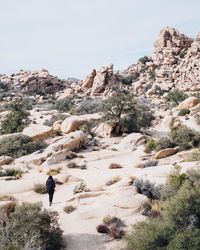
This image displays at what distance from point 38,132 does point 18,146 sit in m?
3.41

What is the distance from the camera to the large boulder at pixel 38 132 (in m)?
35.7

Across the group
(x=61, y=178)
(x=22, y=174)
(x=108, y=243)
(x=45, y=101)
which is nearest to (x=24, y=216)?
(x=108, y=243)

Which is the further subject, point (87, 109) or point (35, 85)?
point (35, 85)

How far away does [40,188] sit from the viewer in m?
22.5

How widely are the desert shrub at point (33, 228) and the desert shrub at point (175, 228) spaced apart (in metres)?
2.94

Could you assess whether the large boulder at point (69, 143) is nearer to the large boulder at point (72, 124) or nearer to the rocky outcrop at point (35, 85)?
the large boulder at point (72, 124)

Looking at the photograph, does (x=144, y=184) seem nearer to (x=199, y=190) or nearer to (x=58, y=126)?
(x=199, y=190)

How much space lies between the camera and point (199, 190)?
15336 millimetres

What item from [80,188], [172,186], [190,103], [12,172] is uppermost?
[172,186]

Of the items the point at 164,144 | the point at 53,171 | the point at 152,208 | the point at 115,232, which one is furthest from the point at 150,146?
the point at 115,232

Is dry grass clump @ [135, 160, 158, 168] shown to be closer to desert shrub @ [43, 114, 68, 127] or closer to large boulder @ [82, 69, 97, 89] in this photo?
desert shrub @ [43, 114, 68, 127]

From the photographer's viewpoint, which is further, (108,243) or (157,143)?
(157,143)

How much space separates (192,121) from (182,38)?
139 feet

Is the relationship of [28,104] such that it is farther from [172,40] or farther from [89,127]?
[172,40]
